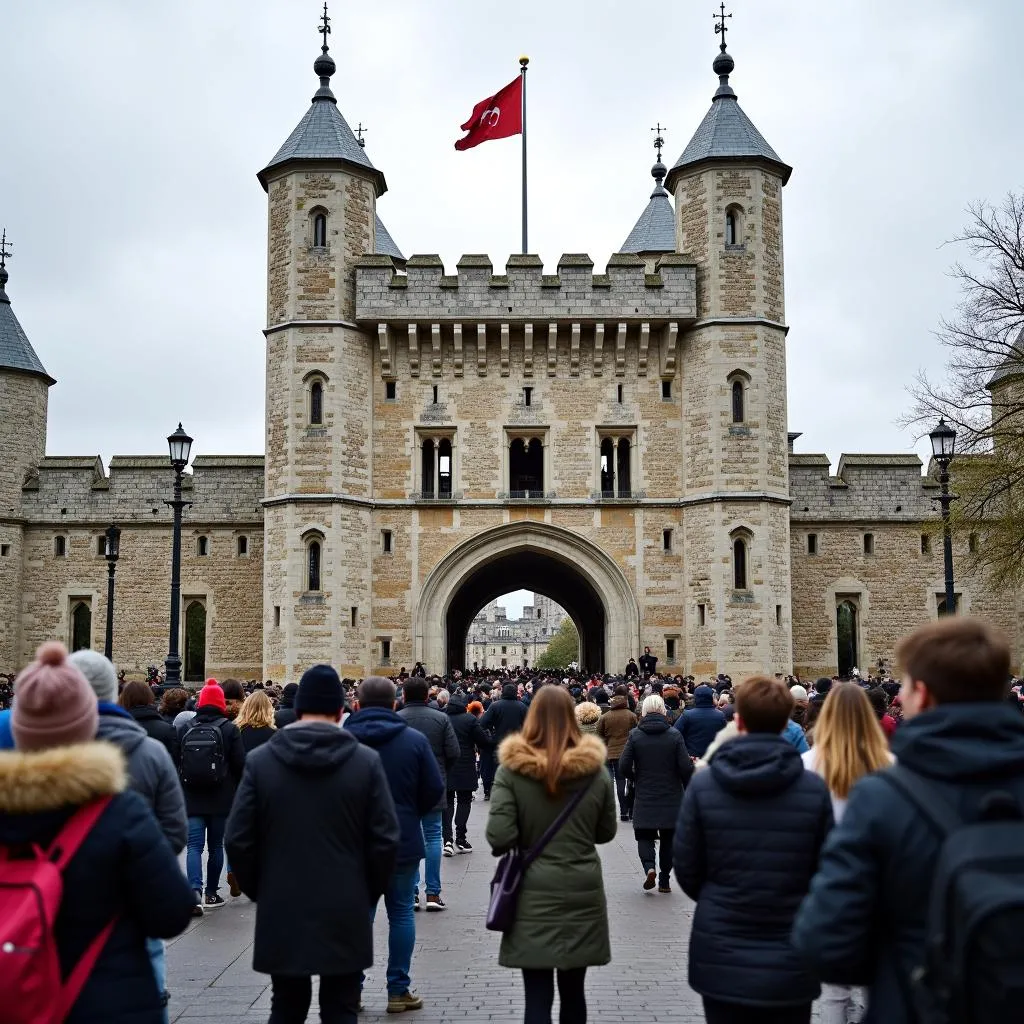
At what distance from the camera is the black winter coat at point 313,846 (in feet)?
15.0

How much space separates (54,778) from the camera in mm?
3367

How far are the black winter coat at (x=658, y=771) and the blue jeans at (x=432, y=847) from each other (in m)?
1.77

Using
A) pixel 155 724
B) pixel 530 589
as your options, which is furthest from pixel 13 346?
pixel 155 724

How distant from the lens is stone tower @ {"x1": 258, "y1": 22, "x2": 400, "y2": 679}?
2752 cm

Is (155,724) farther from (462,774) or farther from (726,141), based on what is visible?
(726,141)

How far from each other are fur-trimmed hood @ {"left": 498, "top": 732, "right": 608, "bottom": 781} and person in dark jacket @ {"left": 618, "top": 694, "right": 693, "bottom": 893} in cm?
477

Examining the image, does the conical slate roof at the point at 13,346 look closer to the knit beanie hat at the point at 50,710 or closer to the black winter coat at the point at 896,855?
the knit beanie hat at the point at 50,710

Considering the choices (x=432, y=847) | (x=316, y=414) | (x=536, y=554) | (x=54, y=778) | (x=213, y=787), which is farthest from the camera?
(x=536, y=554)

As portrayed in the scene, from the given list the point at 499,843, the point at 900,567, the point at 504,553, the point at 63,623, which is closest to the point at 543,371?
the point at 504,553

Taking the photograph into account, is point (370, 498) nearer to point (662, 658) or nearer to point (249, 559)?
point (249, 559)

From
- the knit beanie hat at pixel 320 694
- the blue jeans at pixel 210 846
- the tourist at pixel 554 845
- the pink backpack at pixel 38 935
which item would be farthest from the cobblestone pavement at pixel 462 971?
the pink backpack at pixel 38 935

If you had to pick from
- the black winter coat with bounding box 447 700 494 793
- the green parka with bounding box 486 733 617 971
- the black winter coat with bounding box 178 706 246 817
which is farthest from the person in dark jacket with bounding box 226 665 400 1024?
the black winter coat with bounding box 447 700 494 793

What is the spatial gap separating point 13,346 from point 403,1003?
A: 98.3 feet

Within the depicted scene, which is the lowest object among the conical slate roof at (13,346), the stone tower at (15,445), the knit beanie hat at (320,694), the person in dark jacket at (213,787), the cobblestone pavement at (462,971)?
the cobblestone pavement at (462,971)
